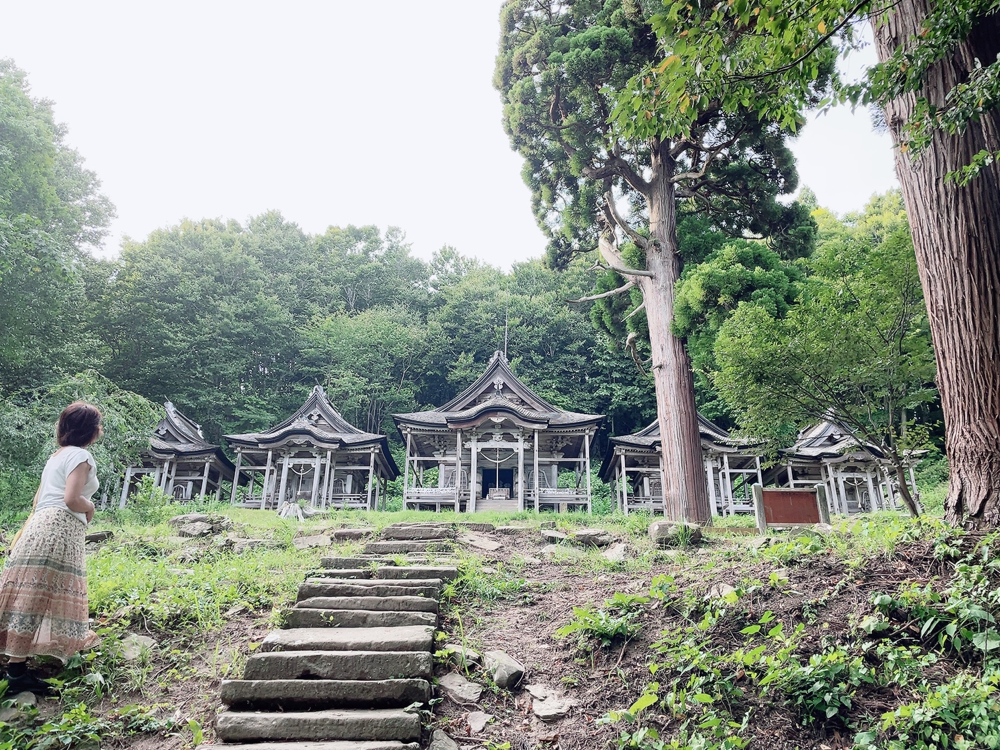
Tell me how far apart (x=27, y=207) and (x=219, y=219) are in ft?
58.9

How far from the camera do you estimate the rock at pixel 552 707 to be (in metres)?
3.35

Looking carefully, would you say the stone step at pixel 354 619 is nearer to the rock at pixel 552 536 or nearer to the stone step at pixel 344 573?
the stone step at pixel 344 573

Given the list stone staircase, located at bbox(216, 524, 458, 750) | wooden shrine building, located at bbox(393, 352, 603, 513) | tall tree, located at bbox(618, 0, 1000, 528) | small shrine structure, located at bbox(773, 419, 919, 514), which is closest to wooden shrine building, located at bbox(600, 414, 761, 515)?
wooden shrine building, located at bbox(393, 352, 603, 513)

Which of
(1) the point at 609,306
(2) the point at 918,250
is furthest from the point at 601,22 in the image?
(2) the point at 918,250

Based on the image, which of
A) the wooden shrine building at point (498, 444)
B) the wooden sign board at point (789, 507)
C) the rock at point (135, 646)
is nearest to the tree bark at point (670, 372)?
the wooden sign board at point (789, 507)

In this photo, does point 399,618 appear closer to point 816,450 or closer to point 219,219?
point 816,450

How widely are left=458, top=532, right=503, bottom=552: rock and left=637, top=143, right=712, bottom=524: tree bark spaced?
316cm

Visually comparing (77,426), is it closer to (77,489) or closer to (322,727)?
(77,489)

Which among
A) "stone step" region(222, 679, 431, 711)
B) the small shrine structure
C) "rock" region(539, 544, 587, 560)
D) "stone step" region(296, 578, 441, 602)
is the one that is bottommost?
"stone step" region(222, 679, 431, 711)

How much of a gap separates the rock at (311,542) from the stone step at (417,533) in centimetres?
82

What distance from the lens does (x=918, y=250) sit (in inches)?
186

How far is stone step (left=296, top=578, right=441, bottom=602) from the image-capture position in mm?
4859

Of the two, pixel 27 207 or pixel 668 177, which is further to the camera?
pixel 27 207

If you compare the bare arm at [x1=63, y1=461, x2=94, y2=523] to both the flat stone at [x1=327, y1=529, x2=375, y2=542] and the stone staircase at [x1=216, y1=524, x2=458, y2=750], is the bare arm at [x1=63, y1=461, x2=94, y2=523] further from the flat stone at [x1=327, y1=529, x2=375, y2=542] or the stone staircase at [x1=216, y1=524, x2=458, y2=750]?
the flat stone at [x1=327, y1=529, x2=375, y2=542]
